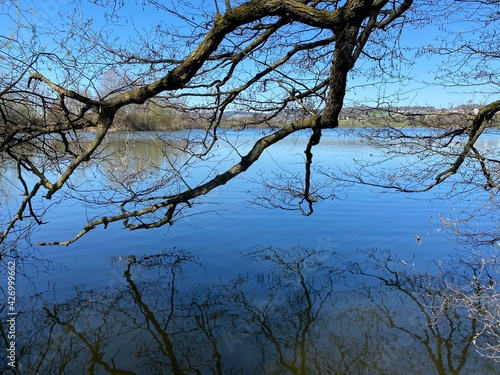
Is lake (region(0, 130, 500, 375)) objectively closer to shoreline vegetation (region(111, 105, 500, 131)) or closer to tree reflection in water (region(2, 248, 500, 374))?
Result: tree reflection in water (region(2, 248, 500, 374))

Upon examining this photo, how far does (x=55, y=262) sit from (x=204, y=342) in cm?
332

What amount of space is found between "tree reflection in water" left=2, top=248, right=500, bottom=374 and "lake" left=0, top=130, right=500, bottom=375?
0.7 inches

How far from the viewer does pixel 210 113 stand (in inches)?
184

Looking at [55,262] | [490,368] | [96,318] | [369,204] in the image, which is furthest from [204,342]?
[369,204]

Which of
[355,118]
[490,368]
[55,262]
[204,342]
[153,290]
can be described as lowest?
[490,368]

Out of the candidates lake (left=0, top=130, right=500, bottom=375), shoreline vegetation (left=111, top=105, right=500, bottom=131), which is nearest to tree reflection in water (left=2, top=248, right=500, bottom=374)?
lake (left=0, top=130, right=500, bottom=375)

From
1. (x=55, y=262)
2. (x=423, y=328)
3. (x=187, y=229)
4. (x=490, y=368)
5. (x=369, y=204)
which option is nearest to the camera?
(x=490, y=368)

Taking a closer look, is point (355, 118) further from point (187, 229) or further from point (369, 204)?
point (369, 204)

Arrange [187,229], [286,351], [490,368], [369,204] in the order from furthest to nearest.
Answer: [369,204] → [187,229] → [286,351] → [490,368]

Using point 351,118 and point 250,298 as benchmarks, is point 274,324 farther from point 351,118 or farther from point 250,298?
point 351,118

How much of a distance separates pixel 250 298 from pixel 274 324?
664 mm

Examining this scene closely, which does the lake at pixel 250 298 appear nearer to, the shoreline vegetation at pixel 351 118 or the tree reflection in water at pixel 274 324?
the tree reflection in water at pixel 274 324

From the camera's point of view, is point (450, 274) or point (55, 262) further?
point (55, 262)

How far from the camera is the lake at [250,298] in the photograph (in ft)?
12.8
